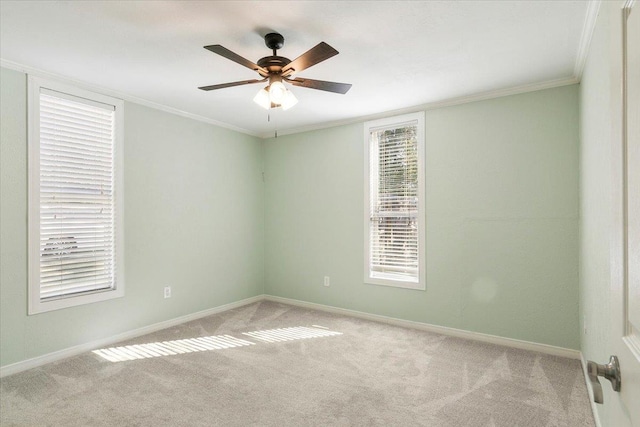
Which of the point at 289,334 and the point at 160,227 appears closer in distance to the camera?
the point at 289,334

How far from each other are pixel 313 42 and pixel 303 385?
258cm

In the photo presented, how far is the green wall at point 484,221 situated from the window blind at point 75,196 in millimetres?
2490

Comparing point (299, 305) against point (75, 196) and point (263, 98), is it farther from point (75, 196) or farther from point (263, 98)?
point (263, 98)

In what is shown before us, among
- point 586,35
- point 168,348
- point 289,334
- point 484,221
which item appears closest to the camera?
point 586,35

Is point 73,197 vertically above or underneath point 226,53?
underneath

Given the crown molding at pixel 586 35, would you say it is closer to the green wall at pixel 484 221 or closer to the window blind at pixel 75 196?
the green wall at pixel 484 221

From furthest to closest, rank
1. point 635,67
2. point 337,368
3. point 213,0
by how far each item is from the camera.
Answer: point 337,368 → point 213,0 → point 635,67

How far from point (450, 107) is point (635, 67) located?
11.0 feet

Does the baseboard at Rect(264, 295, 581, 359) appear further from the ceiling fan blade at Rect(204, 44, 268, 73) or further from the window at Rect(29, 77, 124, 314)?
Result: the ceiling fan blade at Rect(204, 44, 268, 73)

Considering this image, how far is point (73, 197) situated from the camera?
10.8ft

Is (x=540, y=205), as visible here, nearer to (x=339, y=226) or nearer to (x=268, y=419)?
(x=339, y=226)

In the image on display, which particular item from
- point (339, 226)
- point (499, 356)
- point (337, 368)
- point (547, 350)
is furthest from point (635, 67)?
point (339, 226)

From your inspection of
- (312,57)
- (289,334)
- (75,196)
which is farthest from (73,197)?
(312,57)

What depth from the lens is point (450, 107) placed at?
3.81m
